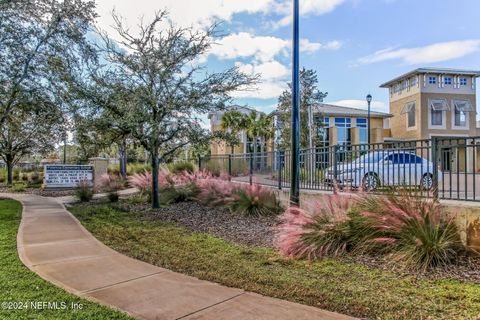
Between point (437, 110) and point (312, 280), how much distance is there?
1553 inches

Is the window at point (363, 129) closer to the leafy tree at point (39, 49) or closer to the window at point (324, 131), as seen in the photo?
the window at point (324, 131)

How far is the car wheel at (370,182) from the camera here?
7566mm

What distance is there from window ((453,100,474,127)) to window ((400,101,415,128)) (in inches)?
173

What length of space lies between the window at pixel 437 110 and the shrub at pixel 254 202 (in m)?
33.7

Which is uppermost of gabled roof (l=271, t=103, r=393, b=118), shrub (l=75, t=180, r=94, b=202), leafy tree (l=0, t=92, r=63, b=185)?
gabled roof (l=271, t=103, r=393, b=118)

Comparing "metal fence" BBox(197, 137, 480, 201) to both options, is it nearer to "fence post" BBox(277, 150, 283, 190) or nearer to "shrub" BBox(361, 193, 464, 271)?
"fence post" BBox(277, 150, 283, 190)

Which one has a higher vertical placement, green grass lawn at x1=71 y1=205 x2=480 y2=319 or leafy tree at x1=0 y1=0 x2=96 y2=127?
leafy tree at x1=0 y1=0 x2=96 y2=127

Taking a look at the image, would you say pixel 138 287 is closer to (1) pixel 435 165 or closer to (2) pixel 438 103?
(1) pixel 435 165

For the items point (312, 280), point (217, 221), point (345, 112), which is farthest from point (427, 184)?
point (345, 112)

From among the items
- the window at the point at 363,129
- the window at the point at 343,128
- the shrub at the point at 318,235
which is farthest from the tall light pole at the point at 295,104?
the window at the point at 363,129

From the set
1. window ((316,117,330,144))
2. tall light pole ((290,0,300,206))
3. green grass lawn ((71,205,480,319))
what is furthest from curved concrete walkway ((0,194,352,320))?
window ((316,117,330,144))

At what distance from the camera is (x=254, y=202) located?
34.6ft

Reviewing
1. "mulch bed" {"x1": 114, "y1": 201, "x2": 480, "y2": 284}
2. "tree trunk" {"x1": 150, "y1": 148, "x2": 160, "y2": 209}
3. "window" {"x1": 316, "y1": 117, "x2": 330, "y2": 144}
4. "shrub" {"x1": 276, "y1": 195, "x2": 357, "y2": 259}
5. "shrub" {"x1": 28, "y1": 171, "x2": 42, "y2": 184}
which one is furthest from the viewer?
"window" {"x1": 316, "y1": 117, "x2": 330, "y2": 144}

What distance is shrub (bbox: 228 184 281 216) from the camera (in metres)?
10.5
